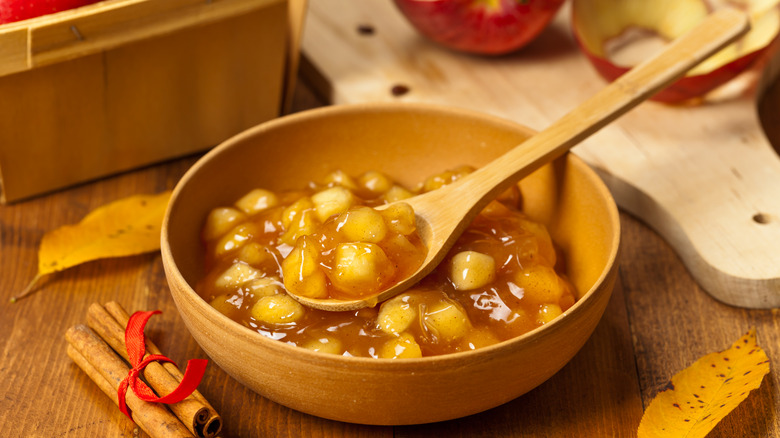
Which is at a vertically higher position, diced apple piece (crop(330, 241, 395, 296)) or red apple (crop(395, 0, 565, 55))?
diced apple piece (crop(330, 241, 395, 296))

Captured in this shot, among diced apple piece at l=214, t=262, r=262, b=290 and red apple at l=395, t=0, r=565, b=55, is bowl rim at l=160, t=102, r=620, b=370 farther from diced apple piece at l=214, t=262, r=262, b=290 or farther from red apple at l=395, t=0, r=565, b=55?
red apple at l=395, t=0, r=565, b=55

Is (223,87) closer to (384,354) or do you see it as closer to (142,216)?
(142,216)

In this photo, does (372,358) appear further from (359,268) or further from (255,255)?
(255,255)

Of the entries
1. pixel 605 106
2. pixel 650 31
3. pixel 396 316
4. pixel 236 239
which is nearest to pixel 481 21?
pixel 650 31

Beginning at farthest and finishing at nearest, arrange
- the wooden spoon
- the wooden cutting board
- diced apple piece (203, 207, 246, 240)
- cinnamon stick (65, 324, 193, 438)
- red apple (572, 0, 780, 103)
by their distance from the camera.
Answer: red apple (572, 0, 780, 103), the wooden cutting board, diced apple piece (203, 207, 246, 240), the wooden spoon, cinnamon stick (65, 324, 193, 438)

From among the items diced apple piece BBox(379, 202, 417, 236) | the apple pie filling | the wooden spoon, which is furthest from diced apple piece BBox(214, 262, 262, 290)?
diced apple piece BBox(379, 202, 417, 236)

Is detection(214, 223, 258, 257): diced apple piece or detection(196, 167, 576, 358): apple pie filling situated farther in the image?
detection(214, 223, 258, 257): diced apple piece

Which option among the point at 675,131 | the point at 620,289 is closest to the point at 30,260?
the point at 620,289
